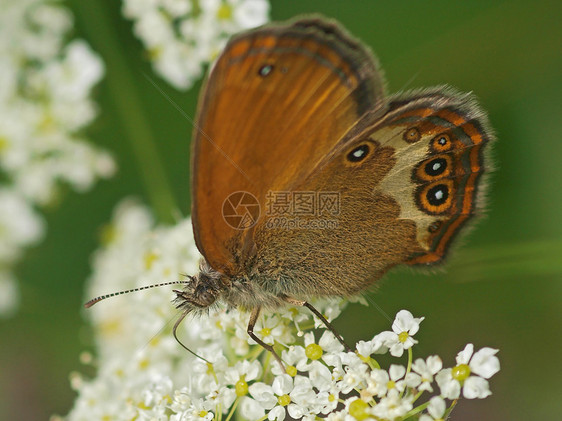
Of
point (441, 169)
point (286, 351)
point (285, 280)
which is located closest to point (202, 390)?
point (286, 351)

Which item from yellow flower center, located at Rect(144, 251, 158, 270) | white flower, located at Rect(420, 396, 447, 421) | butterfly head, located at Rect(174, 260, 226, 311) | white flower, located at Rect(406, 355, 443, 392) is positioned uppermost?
yellow flower center, located at Rect(144, 251, 158, 270)

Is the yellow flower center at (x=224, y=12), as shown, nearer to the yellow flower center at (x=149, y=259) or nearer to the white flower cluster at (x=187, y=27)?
the white flower cluster at (x=187, y=27)

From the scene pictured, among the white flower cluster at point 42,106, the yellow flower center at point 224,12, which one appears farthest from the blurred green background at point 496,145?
the yellow flower center at point 224,12

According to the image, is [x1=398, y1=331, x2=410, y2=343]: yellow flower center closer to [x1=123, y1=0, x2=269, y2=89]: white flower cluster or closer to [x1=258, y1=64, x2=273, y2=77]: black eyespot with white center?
[x1=258, y1=64, x2=273, y2=77]: black eyespot with white center

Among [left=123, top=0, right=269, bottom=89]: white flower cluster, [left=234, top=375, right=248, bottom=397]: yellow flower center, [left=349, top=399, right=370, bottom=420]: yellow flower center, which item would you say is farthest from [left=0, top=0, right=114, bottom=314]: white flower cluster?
[left=349, top=399, right=370, bottom=420]: yellow flower center

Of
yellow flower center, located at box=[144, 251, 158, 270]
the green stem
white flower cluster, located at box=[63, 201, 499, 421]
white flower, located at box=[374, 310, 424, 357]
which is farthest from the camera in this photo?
the green stem

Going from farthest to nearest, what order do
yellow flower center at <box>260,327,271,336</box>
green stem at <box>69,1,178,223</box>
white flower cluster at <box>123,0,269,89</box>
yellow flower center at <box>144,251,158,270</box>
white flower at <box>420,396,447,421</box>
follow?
green stem at <box>69,1,178,223</box>, white flower cluster at <box>123,0,269,89</box>, yellow flower center at <box>144,251,158,270</box>, yellow flower center at <box>260,327,271,336</box>, white flower at <box>420,396,447,421</box>

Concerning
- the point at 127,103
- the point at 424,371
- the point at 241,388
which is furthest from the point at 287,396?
the point at 127,103

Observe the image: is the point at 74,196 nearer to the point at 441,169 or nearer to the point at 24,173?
the point at 24,173
